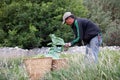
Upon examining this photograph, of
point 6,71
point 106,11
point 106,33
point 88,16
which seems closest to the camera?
point 6,71

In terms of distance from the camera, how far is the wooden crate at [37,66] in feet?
28.3

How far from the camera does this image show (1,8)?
51.9 ft

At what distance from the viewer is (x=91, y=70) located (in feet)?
23.6

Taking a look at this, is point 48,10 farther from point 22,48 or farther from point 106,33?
point 106,33

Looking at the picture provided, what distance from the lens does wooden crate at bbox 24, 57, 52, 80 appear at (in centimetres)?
864

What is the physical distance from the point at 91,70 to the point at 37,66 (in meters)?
1.84

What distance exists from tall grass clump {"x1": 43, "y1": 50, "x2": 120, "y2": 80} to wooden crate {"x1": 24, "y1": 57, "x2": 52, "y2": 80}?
2.04 ft

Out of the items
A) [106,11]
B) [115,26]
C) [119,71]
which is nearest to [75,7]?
[115,26]

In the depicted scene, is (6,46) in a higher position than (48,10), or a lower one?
lower

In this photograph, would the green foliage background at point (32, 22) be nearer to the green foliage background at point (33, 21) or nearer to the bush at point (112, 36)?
the green foliage background at point (33, 21)

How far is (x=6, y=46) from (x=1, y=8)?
1694 millimetres

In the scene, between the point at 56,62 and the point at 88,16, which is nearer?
the point at 56,62

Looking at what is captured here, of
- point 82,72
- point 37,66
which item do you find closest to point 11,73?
point 37,66

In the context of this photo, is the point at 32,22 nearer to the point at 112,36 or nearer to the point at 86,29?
the point at 112,36
